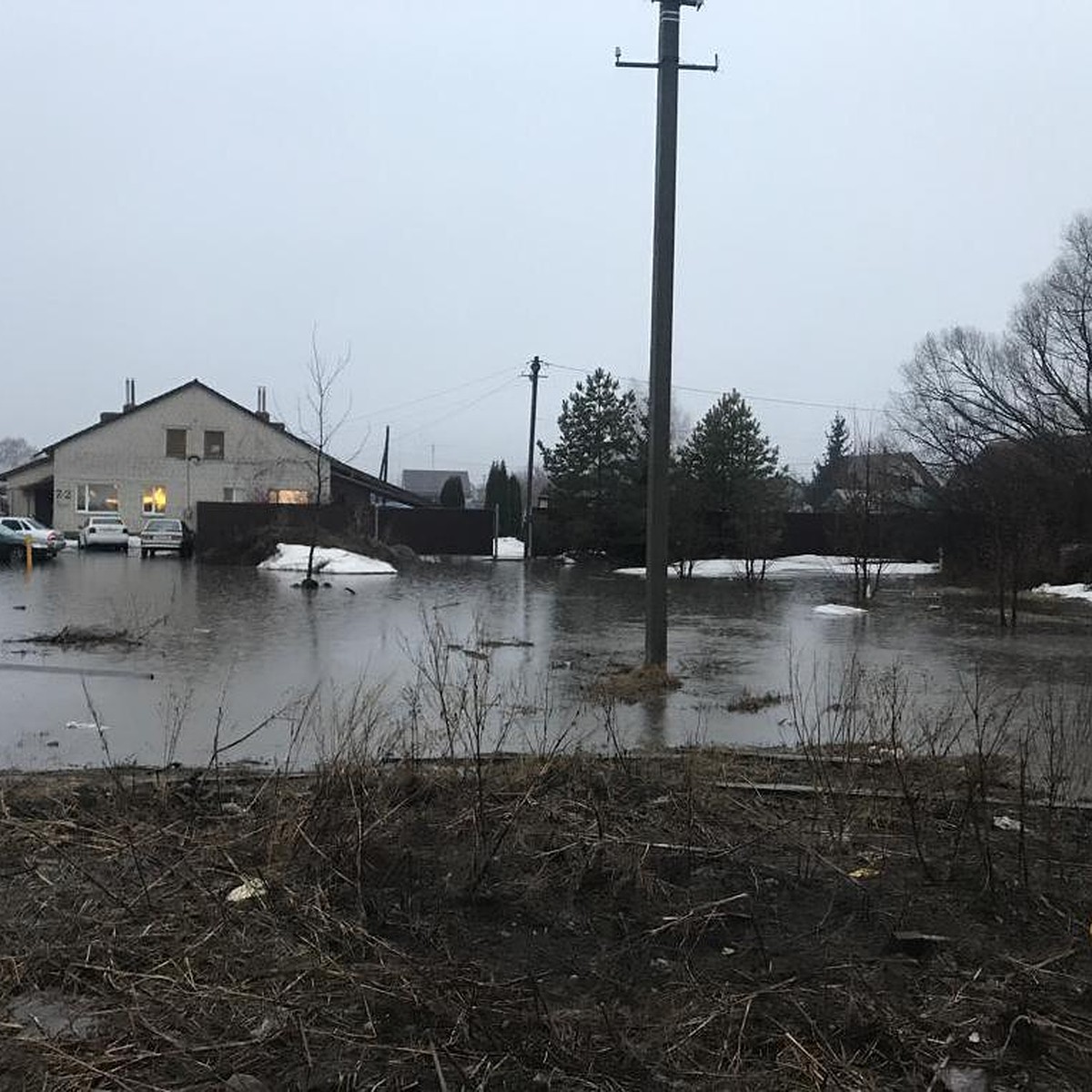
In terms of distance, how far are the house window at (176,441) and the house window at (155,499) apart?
1633 millimetres

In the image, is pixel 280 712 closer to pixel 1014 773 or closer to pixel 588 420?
pixel 1014 773

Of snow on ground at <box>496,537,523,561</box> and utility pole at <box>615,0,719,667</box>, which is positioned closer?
utility pole at <box>615,0,719,667</box>

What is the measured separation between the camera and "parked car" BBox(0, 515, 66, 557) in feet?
106

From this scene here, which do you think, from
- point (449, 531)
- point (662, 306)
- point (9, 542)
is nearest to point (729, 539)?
point (449, 531)

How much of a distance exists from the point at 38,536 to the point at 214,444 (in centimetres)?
Answer: 1601

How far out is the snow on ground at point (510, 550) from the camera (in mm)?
41375

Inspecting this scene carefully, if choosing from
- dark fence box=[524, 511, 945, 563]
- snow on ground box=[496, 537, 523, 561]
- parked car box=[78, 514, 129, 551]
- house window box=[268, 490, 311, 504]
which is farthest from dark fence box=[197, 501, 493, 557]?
house window box=[268, 490, 311, 504]

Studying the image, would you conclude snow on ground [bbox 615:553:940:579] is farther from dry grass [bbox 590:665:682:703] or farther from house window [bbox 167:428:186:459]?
house window [bbox 167:428:186:459]

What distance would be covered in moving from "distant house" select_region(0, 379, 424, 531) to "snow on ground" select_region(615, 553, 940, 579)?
1842 cm

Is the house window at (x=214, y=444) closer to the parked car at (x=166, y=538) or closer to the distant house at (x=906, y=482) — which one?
the parked car at (x=166, y=538)

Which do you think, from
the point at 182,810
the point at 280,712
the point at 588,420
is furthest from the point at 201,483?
the point at 182,810

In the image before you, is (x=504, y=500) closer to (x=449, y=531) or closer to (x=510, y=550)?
(x=510, y=550)

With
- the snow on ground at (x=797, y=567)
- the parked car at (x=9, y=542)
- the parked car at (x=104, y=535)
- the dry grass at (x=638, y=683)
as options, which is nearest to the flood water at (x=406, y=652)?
the dry grass at (x=638, y=683)

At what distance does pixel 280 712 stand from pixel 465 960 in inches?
194
